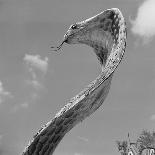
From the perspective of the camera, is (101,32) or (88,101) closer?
(88,101)

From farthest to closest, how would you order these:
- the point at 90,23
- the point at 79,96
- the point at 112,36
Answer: the point at 90,23 < the point at 112,36 < the point at 79,96

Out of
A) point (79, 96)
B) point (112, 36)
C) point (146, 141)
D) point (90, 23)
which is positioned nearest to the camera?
point (79, 96)

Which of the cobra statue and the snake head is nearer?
the cobra statue

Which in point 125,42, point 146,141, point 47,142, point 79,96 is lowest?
point 47,142

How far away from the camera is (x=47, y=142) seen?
7316mm

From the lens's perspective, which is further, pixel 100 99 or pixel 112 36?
pixel 112 36

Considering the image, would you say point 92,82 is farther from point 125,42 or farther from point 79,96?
point 125,42

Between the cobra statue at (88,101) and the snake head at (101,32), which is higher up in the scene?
the snake head at (101,32)

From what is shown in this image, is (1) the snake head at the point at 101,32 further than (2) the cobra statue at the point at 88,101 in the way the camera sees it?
Yes

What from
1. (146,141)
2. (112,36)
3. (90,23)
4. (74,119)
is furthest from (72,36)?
(146,141)

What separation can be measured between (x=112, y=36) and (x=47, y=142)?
2683 millimetres

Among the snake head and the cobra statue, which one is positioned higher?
the snake head

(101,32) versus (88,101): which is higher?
(101,32)

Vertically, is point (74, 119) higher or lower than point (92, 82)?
lower
